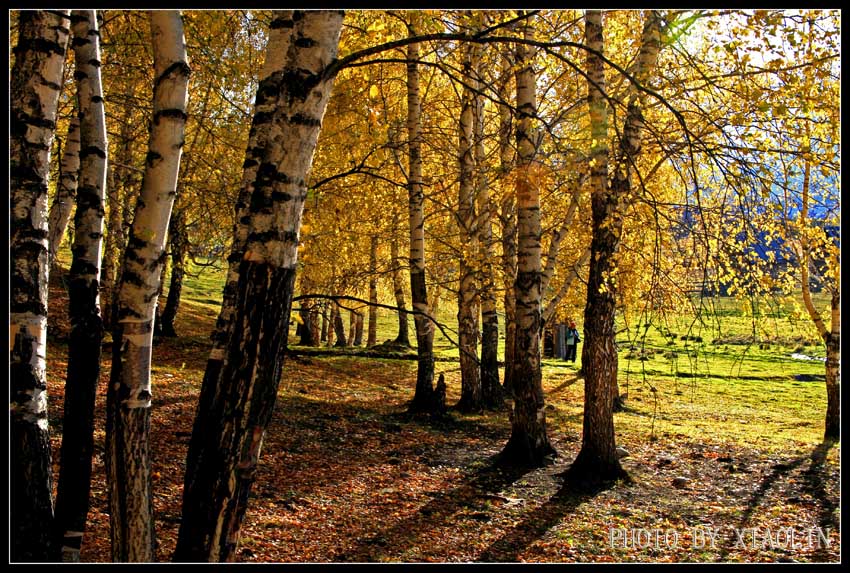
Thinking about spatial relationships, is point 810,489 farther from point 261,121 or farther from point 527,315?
point 261,121

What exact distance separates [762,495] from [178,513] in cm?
662

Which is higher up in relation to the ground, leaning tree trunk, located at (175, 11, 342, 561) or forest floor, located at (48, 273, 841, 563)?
leaning tree trunk, located at (175, 11, 342, 561)

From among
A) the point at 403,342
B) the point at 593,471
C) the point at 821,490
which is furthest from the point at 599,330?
the point at 403,342

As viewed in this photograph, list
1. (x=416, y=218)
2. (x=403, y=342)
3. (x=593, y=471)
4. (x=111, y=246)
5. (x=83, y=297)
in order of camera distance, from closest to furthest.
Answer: (x=83, y=297)
(x=593, y=471)
(x=416, y=218)
(x=111, y=246)
(x=403, y=342)

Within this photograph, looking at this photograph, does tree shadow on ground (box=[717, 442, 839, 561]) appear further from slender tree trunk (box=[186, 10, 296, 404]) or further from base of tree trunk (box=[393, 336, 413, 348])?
base of tree trunk (box=[393, 336, 413, 348])

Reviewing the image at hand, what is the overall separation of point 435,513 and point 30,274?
4.61 meters

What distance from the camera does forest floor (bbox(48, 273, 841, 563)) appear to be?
20.0ft

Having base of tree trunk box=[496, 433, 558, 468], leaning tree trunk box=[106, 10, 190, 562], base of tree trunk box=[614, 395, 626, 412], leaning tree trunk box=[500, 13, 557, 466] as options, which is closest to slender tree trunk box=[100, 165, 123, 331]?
leaning tree trunk box=[500, 13, 557, 466]

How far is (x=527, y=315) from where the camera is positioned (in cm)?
884

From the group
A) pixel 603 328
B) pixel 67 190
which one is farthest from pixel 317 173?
pixel 67 190

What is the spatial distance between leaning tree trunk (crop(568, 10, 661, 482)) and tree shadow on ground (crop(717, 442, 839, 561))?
1558 mm
